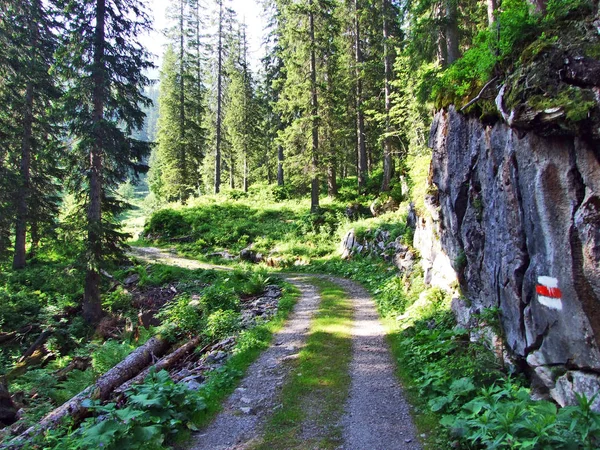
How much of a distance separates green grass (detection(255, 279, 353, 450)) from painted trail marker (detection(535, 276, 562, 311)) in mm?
3595

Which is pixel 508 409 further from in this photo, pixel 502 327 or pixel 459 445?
pixel 502 327

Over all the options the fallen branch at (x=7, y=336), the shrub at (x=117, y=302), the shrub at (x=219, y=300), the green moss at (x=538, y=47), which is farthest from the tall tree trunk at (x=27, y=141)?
the green moss at (x=538, y=47)

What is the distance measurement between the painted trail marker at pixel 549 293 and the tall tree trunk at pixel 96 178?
527 inches

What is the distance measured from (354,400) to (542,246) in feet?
13.4

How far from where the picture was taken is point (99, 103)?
13719 mm

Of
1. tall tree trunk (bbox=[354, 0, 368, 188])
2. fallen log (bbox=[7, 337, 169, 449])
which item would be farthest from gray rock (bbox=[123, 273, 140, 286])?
tall tree trunk (bbox=[354, 0, 368, 188])

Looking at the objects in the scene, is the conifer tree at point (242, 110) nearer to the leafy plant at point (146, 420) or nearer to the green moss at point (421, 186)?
the green moss at point (421, 186)

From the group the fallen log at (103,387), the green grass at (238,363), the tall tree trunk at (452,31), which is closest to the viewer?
the fallen log at (103,387)

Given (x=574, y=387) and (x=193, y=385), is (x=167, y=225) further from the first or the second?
(x=574, y=387)

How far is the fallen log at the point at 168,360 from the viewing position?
8.26 metres

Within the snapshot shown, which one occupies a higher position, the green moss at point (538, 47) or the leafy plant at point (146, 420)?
the green moss at point (538, 47)

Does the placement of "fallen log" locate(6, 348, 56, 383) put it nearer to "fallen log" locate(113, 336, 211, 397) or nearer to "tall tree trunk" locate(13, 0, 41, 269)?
"fallen log" locate(113, 336, 211, 397)

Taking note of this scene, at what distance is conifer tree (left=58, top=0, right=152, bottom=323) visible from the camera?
528 inches

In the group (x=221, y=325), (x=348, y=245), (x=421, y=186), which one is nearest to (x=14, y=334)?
(x=221, y=325)
